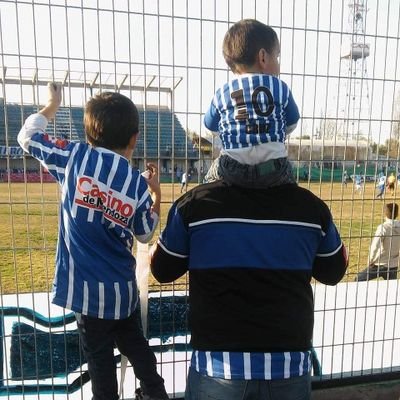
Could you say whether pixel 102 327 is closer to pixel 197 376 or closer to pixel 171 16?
pixel 197 376

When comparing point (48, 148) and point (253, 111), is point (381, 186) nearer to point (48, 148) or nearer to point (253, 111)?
point (253, 111)

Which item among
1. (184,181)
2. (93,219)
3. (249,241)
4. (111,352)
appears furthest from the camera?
(184,181)

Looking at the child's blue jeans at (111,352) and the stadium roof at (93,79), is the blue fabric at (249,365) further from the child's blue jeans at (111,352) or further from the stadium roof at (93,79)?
the stadium roof at (93,79)

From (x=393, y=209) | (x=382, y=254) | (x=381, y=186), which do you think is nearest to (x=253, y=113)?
(x=381, y=186)

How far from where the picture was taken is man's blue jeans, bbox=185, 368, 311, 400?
1544 mm

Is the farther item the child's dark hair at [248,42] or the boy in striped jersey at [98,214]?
the boy in striped jersey at [98,214]

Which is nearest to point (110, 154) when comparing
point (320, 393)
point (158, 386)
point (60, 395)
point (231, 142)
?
point (231, 142)

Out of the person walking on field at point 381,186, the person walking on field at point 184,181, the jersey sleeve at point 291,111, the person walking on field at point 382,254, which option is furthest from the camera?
the person walking on field at point 382,254

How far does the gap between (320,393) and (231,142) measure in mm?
2687

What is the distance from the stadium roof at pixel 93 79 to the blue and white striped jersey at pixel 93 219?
1.55ft

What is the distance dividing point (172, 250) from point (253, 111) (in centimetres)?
59

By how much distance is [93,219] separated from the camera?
204 cm

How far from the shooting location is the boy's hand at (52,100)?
2.25m

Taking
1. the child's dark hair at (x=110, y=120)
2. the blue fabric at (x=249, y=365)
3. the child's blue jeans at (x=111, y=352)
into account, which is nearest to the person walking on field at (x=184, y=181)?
the child's dark hair at (x=110, y=120)
